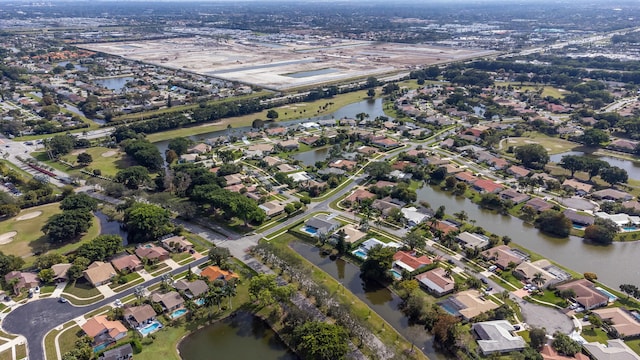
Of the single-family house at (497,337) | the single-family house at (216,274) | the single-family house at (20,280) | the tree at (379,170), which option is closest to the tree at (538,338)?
the single-family house at (497,337)

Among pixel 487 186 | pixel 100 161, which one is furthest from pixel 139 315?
pixel 487 186

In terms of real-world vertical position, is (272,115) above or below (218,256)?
above

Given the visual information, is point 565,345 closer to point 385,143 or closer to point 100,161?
point 385,143

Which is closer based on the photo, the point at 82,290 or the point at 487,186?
the point at 82,290

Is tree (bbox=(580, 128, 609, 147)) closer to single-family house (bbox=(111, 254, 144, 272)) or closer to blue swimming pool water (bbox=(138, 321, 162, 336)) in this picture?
single-family house (bbox=(111, 254, 144, 272))

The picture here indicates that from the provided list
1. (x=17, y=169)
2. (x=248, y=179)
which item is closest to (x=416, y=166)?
(x=248, y=179)

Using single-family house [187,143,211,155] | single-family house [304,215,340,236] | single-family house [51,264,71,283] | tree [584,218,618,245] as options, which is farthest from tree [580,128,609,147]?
single-family house [51,264,71,283]

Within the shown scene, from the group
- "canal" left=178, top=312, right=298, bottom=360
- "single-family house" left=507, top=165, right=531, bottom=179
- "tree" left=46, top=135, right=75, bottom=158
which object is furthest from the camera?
"tree" left=46, top=135, right=75, bottom=158
